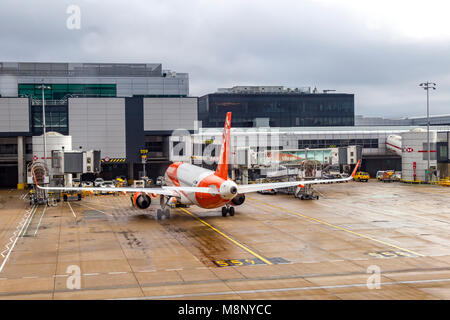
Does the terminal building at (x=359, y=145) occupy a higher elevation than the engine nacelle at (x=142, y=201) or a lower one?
higher

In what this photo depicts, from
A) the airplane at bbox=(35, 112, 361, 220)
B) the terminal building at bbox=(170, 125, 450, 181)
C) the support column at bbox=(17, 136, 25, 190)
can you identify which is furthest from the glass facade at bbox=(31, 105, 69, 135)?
the airplane at bbox=(35, 112, 361, 220)

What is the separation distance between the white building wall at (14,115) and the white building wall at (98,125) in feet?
26.9

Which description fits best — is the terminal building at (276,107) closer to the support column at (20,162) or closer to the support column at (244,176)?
the support column at (244,176)

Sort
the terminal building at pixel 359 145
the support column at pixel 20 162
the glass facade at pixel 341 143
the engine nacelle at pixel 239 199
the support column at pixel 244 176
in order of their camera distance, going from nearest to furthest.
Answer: the engine nacelle at pixel 239 199, the support column at pixel 244 176, the support column at pixel 20 162, the terminal building at pixel 359 145, the glass facade at pixel 341 143

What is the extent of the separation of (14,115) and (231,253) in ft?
235

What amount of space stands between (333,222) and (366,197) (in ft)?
78.0

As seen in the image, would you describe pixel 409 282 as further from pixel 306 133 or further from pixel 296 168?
pixel 306 133

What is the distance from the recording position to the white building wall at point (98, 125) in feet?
306

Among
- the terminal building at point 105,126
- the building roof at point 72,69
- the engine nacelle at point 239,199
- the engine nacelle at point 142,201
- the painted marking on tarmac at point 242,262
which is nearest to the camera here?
the painted marking on tarmac at point 242,262

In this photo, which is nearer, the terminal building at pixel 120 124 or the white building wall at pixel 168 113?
the terminal building at pixel 120 124

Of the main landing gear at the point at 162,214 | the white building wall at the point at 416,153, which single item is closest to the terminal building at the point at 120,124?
the white building wall at the point at 416,153

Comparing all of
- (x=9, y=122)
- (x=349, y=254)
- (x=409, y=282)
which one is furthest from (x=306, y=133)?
(x=409, y=282)

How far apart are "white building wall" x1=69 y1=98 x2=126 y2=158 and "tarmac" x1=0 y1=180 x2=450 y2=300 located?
116 feet

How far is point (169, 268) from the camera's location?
28.5 meters
